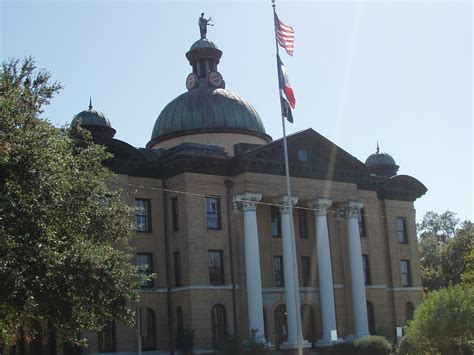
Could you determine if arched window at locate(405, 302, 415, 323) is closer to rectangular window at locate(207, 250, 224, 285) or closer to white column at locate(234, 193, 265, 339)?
white column at locate(234, 193, 265, 339)

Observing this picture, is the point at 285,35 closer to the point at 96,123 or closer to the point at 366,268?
the point at 96,123

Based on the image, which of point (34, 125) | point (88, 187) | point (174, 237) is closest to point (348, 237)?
point (174, 237)

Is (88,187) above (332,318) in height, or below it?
above

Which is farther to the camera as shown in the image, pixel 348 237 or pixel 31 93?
pixel 348 237

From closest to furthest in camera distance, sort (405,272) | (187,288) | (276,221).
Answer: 1. (187,288)
2. (276,221)
3. (405,272)

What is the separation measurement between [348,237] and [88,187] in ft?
87.5

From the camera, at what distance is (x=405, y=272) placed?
54281 millimetres

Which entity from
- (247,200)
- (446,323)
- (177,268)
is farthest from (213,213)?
(446,323)

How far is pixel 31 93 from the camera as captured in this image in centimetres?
2314

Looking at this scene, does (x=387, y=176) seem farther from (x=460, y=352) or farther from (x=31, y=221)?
(x=31, y=221)

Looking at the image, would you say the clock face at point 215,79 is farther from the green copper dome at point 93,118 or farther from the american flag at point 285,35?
the american flag at point 285,35

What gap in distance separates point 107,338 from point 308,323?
1285 cm

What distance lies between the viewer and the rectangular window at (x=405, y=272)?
54.0 meters

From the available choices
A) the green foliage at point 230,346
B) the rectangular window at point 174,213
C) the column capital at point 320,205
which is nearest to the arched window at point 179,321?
the green foliage at point 230,346
